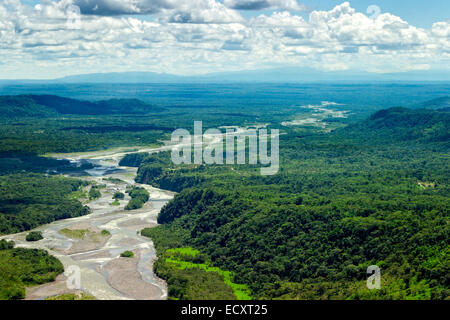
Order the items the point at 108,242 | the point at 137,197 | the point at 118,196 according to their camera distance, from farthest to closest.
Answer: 1. the point at 118,196
2. the point at 137,197
3. the point at 108,242

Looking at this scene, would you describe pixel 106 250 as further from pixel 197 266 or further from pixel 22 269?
pixel 197 266

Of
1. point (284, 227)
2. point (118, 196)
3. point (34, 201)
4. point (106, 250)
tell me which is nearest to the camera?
point (284, 227)

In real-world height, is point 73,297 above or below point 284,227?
below

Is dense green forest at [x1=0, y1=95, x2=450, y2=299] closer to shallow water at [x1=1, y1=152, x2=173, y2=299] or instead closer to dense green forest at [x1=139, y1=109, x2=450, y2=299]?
dense green forest at [x1=139, y1=109, x2=450, y2=299]

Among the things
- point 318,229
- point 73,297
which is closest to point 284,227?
point 318,229

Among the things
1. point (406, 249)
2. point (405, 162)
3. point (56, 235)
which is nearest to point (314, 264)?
point (406, 249)

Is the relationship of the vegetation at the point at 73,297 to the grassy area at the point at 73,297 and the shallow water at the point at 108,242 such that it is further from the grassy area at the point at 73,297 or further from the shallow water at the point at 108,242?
the shallow water at the point at 108,242
